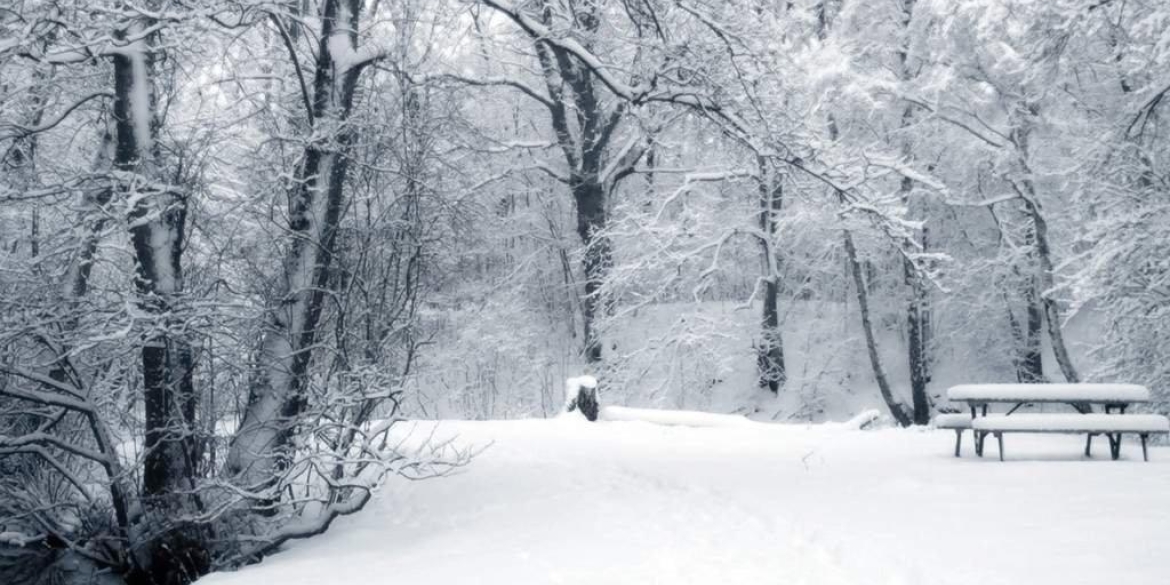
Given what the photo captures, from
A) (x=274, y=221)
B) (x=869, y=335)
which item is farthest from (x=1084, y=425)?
(x=869, y=335)

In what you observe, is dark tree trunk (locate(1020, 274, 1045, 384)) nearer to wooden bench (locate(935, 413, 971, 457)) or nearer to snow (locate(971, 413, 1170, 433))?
wooden bench (locate(935, 413, 971, 457))

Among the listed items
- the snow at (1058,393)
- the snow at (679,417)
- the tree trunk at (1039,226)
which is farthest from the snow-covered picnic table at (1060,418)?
the tree trunk at (1039,226)

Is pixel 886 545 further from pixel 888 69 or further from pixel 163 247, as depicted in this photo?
pixel 888 69

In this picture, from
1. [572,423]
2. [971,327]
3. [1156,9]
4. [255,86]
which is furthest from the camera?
[971,327]

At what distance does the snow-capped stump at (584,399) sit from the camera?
45.0 ft

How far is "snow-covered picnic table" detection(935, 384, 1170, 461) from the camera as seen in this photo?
27.8ft

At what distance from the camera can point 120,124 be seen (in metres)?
7.92

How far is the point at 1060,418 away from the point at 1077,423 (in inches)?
9.1

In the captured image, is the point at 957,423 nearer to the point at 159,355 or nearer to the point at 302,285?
the point at 302,285

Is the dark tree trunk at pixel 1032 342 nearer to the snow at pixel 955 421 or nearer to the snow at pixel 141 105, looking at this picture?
the snow at pixel 955 421

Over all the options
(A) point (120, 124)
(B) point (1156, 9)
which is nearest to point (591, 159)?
(B) point (1156, 9)

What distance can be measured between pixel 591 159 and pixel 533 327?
27.0ft

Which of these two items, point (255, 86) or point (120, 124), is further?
point (255, 86)

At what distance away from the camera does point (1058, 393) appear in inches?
353
